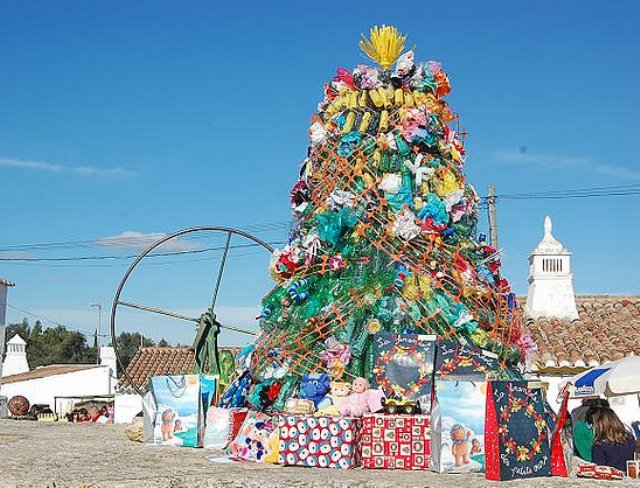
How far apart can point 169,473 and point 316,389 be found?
7.06 feet

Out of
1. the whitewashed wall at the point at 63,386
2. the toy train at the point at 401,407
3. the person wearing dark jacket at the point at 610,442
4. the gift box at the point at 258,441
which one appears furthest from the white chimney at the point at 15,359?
the person wearing dark jacket at the point at 610,442

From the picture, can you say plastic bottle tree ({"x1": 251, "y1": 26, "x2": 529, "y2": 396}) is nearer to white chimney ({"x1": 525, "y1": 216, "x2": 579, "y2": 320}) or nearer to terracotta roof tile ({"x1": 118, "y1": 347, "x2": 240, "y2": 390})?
white chimney ({"x1": 525, "y1": 216, "x2": 579, "y2": 320})

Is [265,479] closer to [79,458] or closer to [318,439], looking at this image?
[318,439]

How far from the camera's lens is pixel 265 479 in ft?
26.6

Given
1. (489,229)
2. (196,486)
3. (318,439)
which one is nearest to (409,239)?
(318,439)

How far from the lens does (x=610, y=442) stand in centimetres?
895

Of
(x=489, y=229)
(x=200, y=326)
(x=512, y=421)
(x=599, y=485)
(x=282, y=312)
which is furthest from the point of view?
(x=489, y=229)

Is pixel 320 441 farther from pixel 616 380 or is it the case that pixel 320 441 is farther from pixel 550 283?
pixel 550 283

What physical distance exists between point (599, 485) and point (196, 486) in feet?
11.8

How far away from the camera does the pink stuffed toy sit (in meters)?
9.71

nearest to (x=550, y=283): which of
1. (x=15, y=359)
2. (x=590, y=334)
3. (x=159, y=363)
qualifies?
(x=590, y=334)

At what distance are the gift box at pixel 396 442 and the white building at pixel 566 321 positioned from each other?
6.79 metres

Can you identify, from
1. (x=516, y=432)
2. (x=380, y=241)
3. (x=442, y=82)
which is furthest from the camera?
(x=442, y=82)

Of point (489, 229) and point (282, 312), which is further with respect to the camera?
point (489, 229)
